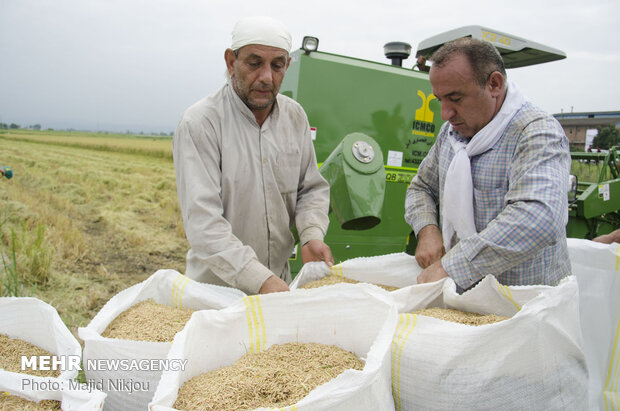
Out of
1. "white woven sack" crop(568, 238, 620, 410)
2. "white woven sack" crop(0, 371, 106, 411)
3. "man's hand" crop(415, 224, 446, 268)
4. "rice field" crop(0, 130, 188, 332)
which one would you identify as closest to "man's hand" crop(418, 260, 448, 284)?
"man's hand" crop(415, 224, 446, 268)

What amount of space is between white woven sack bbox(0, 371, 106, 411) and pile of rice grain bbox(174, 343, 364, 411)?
0.19 m

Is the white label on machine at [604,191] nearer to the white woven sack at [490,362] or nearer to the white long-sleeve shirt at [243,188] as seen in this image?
the white long-sleeve shirt at [243,188]

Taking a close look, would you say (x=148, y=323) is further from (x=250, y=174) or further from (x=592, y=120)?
(x=592, y=120)

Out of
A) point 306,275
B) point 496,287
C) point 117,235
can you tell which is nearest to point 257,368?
point 306,275

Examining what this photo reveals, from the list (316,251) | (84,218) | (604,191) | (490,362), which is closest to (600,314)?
(490,362)

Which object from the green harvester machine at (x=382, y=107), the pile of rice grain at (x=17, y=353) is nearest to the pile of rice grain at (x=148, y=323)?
the pile of rice grain at (x=17, y=353)

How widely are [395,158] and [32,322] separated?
9.82 feet

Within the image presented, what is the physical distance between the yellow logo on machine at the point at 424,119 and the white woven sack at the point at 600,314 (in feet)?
6.64

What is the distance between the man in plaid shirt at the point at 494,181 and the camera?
1457 mm

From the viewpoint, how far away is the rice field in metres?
4.07

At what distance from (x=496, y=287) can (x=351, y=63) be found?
98.2 inches

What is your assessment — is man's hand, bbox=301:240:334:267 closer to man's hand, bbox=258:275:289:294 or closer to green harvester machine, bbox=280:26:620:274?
man's hand, bbox=258:275:289:294

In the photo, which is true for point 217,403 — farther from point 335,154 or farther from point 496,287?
point 335,154

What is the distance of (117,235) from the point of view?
607 centimetres
